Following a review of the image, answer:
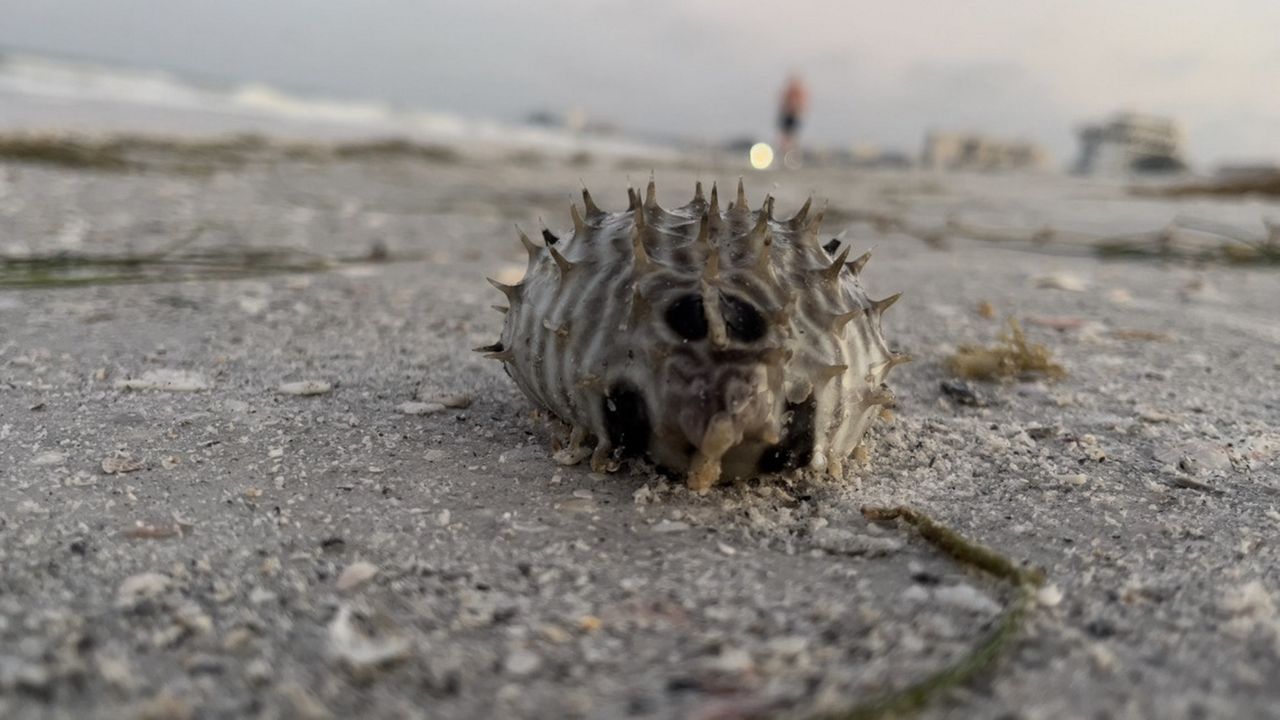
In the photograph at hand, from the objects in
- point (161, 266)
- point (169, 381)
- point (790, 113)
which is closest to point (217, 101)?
point (790, 113)

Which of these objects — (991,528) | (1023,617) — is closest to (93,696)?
(1023,617)

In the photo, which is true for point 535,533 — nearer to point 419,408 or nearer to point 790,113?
point 419,408

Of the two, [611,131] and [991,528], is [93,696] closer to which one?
[991,528]

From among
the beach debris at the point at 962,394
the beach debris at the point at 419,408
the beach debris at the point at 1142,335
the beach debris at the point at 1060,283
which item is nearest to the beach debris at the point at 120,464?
→ the beach debris at the point at 419,408

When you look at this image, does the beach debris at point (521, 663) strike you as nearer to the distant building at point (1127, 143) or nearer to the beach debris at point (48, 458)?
the beach debris at point (48, 458)

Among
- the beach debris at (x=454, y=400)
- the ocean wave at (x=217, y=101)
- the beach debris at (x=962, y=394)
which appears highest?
the ocean wave at (x=217, y=101)

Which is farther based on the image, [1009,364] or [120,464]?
[1009,364]
